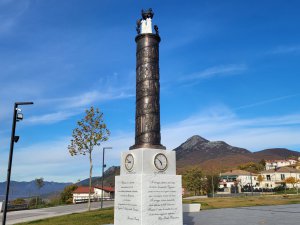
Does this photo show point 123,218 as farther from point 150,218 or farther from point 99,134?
point 99,134

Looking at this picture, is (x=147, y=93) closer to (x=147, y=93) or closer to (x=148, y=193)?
(x=147, y=93)

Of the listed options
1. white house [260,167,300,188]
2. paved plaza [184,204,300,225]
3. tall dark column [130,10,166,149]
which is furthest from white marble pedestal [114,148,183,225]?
white house [260,167,300,188]

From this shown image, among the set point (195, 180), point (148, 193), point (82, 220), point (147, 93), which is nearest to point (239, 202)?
point (82, 220)

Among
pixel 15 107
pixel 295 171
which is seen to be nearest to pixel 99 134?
pixel 15 107

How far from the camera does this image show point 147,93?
46.9ft

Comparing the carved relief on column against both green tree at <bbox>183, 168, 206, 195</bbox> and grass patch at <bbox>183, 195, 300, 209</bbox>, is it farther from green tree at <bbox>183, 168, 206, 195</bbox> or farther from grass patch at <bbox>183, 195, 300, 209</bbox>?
green tree at <bbox>183, 168, 206, 195</bbox>

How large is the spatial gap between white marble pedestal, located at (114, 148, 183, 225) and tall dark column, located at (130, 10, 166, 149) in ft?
2.19

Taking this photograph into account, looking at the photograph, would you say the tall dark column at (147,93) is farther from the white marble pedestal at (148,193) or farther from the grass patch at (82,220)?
the grass patch at (82,220)

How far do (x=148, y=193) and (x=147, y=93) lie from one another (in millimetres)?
4304

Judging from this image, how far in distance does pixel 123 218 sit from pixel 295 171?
4320 inches

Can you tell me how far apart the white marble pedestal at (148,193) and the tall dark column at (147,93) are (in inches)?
26.3

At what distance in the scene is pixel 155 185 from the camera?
12766mm

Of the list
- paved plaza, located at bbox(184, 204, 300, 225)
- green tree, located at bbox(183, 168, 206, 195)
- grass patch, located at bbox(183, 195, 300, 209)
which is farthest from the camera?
green tree, located at bbox(183, 168, 206, 195)

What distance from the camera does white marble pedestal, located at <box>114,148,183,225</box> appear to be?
12.4 metres
